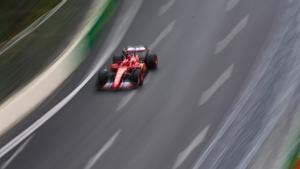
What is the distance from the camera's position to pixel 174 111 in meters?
17.5

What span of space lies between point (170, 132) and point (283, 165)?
560 centimetres

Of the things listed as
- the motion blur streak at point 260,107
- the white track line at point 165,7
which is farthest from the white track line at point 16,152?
the white track line at point 165,7

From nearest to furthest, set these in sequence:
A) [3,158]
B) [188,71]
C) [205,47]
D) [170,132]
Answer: [170,132]
[3,158]
[188,71]
[205,47]

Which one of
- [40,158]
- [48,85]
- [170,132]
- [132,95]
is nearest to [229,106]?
[170,132]

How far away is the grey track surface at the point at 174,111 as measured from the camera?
48.7 ft

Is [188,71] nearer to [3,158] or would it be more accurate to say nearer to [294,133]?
[3,158]

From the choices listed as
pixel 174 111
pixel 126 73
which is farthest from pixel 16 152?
pixel 174 111

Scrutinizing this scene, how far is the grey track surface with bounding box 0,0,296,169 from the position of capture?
14.9m

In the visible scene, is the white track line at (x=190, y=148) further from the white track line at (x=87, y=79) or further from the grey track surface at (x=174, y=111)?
the white track line at (x=87, y=79)

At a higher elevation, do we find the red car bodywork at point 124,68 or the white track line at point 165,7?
the white track line at point 165,7

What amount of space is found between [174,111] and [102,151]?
2.37 m

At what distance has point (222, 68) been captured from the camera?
19.9 m

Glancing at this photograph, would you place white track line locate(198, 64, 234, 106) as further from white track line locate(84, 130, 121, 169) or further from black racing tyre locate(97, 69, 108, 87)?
black racing tyre locate(97, 69, 108, 87)

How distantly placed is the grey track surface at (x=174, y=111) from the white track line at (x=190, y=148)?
96 millimetres
